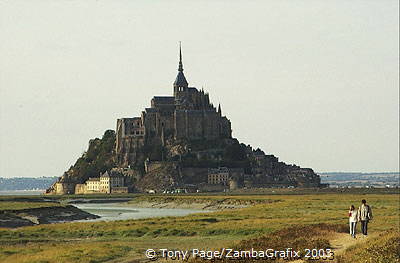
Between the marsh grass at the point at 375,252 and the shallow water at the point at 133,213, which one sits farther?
the shallow water at the point at 133,213

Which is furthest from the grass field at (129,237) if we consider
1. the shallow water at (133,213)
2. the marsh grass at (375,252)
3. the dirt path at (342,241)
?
the shallow water at (133,213)

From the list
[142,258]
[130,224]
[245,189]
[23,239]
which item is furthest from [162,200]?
[142,258]

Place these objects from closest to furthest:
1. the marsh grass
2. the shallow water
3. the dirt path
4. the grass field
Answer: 1. the marsh grass
2. the dirt path
3. the grass field
4. the shallow water

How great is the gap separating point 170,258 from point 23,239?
18518 millimetres

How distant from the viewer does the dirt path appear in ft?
119

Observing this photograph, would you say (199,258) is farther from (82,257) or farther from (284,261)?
(82,257)

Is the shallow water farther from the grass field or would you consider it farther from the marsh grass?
the marsh grass

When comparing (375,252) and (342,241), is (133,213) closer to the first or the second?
(342,241)

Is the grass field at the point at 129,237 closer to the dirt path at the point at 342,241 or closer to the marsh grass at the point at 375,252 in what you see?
the marsh grass at the point at 375,252

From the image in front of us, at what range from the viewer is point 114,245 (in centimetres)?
4650

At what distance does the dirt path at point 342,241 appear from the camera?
36219 millimetres

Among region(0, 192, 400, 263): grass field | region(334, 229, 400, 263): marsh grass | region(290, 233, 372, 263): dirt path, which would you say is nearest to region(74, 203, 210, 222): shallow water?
region(0, 192, 400, 263): grass field

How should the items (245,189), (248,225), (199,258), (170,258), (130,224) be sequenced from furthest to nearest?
(245,189) → (130,224) → (248,225) → (170,258) → (199,258)

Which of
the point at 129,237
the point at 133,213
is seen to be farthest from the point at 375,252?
the point at 133,213
